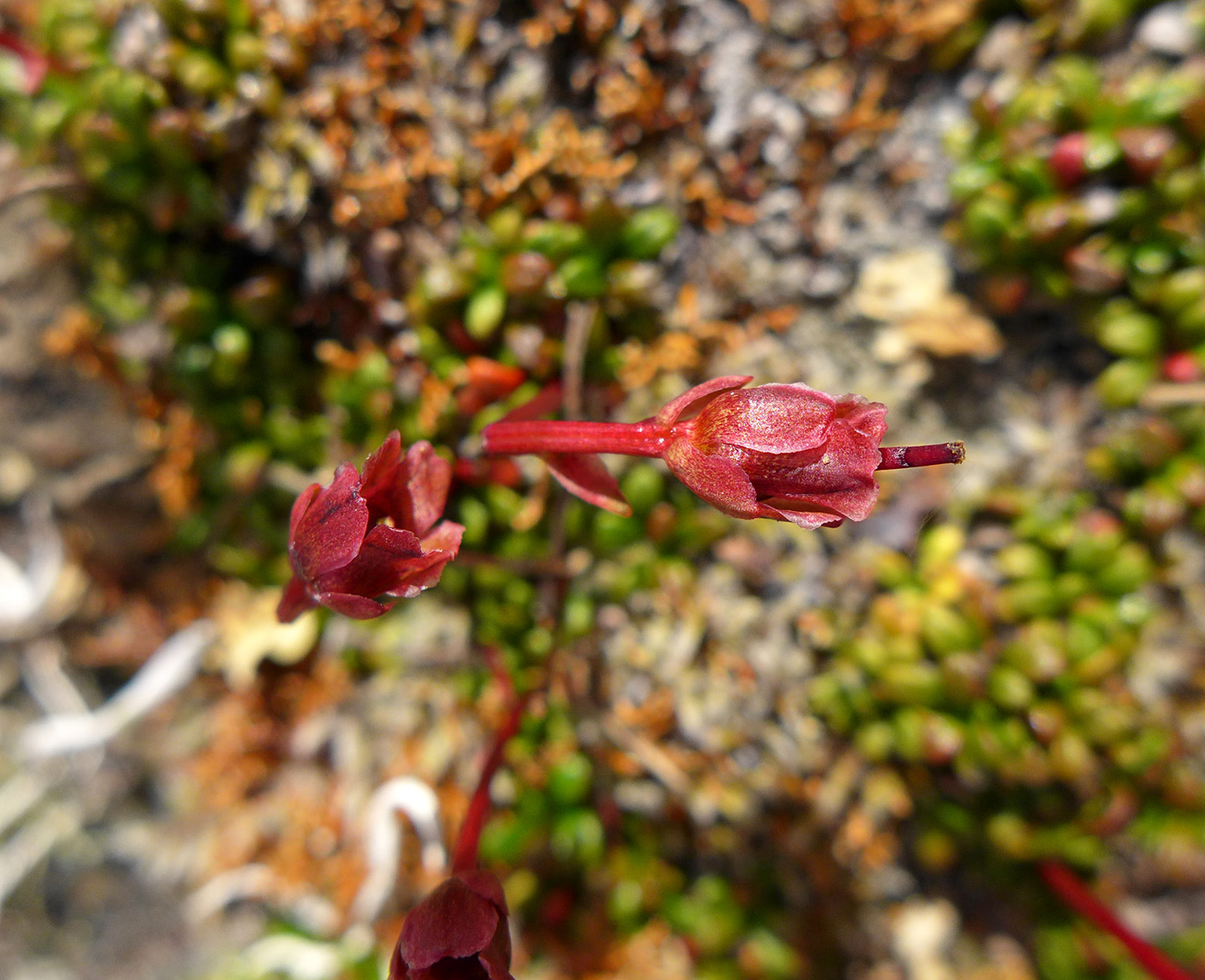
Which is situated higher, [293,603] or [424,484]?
[424,484]

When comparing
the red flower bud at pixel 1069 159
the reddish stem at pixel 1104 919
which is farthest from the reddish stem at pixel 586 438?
the reddish stem at pixel 1104 919

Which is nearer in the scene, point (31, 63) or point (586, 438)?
point (586, 438)

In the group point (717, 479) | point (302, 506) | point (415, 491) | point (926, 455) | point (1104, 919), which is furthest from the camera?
point (1104, 919)

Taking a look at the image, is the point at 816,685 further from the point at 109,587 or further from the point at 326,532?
the point at 109,587

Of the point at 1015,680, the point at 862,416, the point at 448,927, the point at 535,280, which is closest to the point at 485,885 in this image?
the point at 448,927

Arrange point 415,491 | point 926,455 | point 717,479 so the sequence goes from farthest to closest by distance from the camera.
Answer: point 415,491 → point 717,479 → point 926,455

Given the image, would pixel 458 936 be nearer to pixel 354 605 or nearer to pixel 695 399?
pixel 354 605

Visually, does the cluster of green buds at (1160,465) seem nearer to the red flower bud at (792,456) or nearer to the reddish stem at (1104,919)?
the reddish stem at (1104,919)

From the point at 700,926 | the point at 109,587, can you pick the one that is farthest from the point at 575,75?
the point at 700,926
